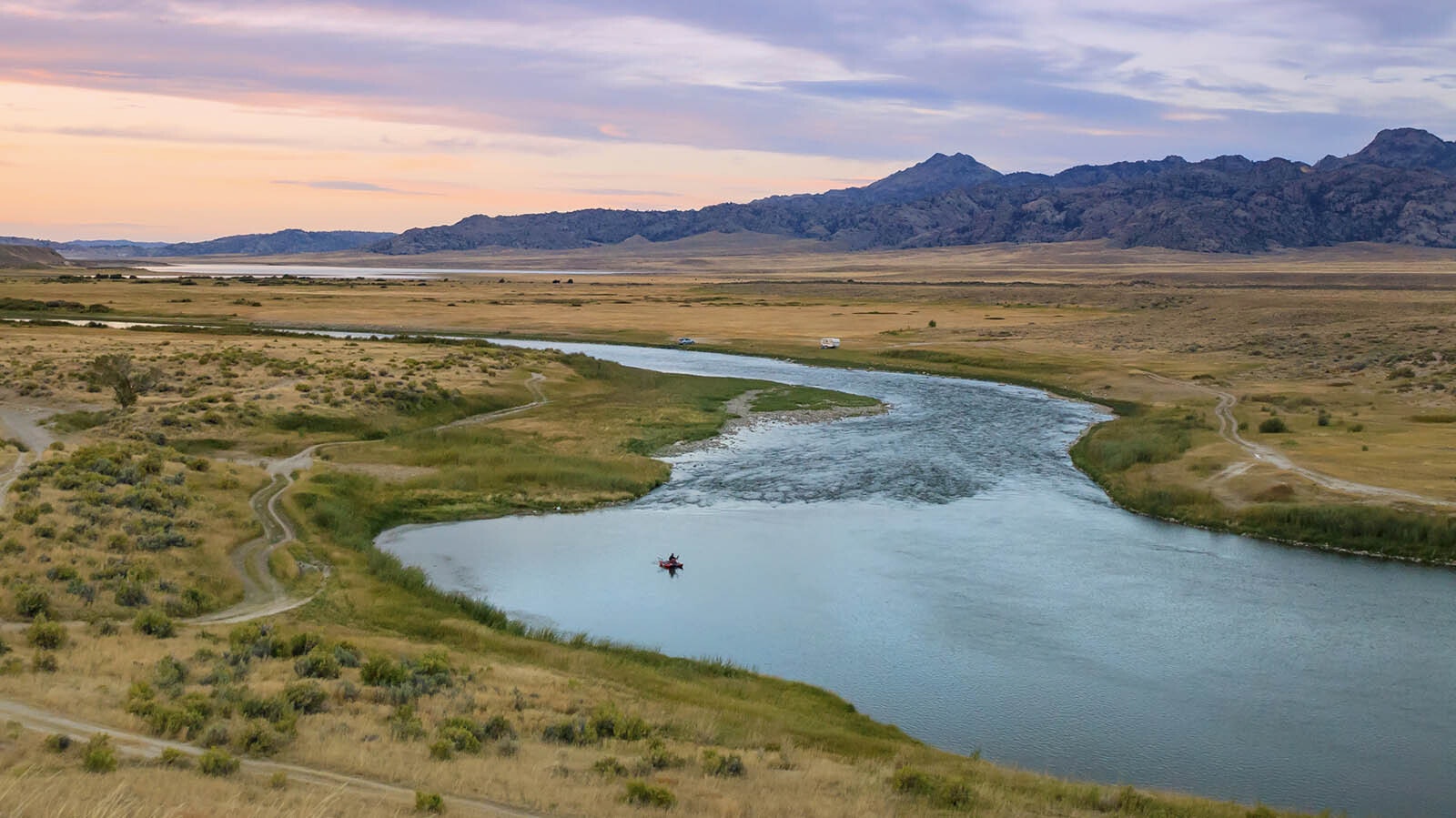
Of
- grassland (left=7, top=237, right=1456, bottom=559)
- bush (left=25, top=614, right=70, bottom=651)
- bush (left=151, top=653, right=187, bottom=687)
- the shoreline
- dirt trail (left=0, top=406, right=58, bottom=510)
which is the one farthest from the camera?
the shoreline

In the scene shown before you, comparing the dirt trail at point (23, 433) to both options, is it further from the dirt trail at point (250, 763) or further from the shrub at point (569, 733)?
the shrub at point (569, 733)

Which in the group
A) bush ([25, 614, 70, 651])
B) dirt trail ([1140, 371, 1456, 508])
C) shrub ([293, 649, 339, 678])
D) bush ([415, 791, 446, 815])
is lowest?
dirt trail ([1140, 371, 1456, 508])

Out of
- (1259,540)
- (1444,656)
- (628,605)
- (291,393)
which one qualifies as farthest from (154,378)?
(1444,656)

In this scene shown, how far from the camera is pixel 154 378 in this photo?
6072 centimetres

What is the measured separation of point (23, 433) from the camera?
47844mm

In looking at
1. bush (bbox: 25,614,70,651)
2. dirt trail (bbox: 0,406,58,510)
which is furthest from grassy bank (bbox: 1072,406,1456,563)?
dirt trail (bbox: 0,406,58,510)

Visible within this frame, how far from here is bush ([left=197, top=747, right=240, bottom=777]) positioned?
15.9 meters

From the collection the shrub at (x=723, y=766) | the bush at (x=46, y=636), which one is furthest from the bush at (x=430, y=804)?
the bush at (x=46, y=636)

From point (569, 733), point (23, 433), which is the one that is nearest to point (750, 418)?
point (23, 433)

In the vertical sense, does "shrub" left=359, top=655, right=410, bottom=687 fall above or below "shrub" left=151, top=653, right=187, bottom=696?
below

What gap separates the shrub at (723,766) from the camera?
1828 cm

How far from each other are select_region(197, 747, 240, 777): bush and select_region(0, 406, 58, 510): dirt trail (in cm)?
2025

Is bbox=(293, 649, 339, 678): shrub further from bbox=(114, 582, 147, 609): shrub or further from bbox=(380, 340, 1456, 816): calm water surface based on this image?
bbox=(380, 340, 1456, 816): calm water surface

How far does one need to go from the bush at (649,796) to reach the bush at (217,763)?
5.65m
